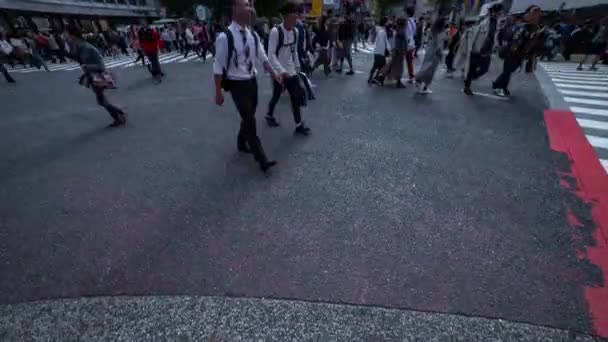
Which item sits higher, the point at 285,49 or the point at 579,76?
the point at 285,49

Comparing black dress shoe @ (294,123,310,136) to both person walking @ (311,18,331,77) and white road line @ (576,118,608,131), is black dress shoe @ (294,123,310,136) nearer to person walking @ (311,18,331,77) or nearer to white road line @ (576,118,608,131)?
person walking @ (311,18,331,77)

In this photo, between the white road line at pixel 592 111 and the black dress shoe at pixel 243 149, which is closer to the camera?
the black dress shoe at pixel 243 149

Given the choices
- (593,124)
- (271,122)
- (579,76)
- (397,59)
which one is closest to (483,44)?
(397,59)

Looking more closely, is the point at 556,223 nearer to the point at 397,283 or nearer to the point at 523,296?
the point at 523,296

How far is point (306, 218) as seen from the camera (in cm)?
302

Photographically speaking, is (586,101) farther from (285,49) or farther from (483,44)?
(285,49)

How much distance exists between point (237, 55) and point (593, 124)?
6.56 m

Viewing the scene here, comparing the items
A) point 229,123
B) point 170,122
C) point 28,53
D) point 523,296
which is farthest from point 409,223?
point 28,53

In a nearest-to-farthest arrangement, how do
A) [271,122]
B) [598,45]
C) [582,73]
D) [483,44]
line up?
[271,122], [483,44], [582,73], [598,45]

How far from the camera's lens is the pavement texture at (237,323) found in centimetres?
188

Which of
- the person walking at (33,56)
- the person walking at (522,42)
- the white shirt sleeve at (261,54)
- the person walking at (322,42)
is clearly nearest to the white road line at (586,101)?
the person walking at (522,42)

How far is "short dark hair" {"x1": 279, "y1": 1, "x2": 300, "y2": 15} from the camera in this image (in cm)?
425

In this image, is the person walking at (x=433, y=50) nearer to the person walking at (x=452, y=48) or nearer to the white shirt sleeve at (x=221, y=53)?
the person walking at (x=452, y=48)

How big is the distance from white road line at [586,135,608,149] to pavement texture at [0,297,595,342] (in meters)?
4.21
